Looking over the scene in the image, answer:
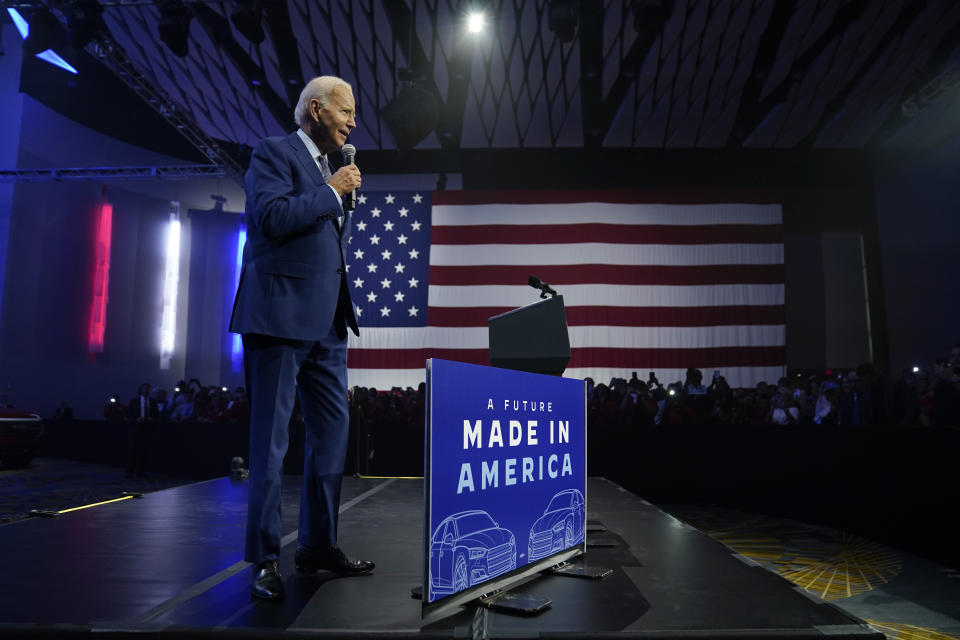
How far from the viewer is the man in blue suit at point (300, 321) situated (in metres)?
1.54

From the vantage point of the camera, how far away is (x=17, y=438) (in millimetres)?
8562

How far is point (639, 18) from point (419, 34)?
3.69 m

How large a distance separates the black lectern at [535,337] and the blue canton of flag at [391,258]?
8.36 m

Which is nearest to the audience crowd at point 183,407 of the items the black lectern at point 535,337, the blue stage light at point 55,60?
the blue stage light at point 55,60

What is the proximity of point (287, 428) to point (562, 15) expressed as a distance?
7062 millimetres

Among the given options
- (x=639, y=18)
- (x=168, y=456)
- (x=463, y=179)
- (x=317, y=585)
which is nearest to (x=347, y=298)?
(x=317, y=585)

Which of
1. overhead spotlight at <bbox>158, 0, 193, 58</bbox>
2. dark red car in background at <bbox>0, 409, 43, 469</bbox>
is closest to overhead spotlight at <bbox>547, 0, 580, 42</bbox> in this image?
overhead spotlight at <bbox>158, 0, 193, 58</bbox>

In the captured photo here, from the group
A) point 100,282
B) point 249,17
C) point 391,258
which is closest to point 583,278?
point 391,258

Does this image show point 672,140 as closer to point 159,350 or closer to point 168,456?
point 168,456

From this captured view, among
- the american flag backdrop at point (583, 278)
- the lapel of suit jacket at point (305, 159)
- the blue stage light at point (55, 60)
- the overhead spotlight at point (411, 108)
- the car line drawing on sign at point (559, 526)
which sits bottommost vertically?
the car line drawing on sign at point (559, 526)

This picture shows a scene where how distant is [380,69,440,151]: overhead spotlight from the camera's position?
8.81 meters

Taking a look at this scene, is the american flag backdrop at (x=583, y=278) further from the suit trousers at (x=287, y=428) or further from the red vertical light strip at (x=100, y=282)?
the suit trousers at (x=287, y=428)

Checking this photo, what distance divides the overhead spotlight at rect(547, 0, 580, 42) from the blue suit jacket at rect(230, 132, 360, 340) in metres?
6.58

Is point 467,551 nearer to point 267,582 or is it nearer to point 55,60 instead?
point 267,582
